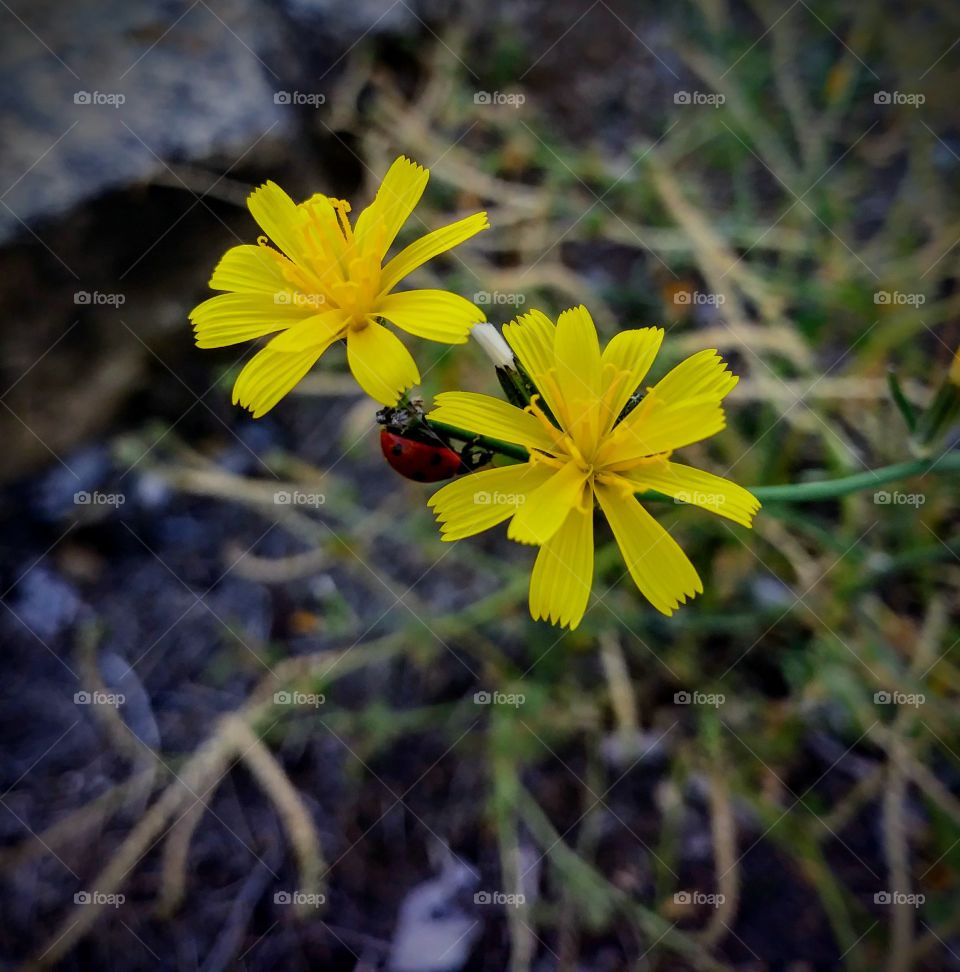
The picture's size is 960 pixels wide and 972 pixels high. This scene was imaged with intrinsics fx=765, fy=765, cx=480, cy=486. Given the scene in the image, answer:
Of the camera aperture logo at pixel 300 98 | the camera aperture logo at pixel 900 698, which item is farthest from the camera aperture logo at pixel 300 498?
the camera aperture logo at pixel 900 698

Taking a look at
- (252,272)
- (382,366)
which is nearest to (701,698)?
(382,366)

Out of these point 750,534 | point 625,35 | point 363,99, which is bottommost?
point 750,534

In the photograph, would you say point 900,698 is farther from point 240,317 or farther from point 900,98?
point 900,98

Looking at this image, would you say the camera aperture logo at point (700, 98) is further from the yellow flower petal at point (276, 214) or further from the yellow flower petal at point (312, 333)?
the yellow flower petal at point (312, 333)

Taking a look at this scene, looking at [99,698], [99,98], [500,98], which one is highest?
[500,98]

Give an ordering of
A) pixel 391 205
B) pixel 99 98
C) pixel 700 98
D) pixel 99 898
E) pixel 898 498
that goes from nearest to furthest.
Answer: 1. pixel 391 205
2. pixel 99 898
3. pixel 898 498
4. pixel 99 98
5. pixel 700 98

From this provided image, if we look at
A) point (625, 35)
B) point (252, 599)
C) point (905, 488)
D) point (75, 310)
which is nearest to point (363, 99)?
point (625, 35)

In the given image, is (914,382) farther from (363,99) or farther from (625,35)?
(363,99)
